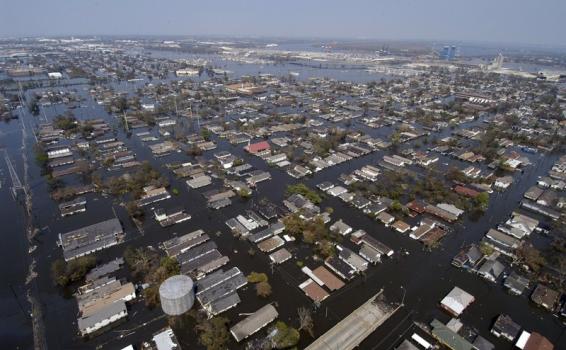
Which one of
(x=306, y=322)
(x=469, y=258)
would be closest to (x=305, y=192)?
(x=469, y=258)

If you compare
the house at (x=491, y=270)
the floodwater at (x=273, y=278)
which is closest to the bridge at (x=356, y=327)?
the floodwater at (x=273, y=278)

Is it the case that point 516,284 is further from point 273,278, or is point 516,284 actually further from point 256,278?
point 256,278

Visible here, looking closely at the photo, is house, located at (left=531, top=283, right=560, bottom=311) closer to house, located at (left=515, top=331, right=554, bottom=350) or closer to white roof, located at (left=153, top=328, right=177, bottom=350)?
house, located at (left=515, top=331, right=554, bottom=350)

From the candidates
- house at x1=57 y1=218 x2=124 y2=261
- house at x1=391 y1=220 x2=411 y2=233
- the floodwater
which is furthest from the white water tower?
house at x1=391 y1=220 x2=411 y2=233

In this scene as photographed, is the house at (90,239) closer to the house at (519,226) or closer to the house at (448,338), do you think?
the house at (448,338)

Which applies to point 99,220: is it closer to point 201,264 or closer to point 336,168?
point 201,264
